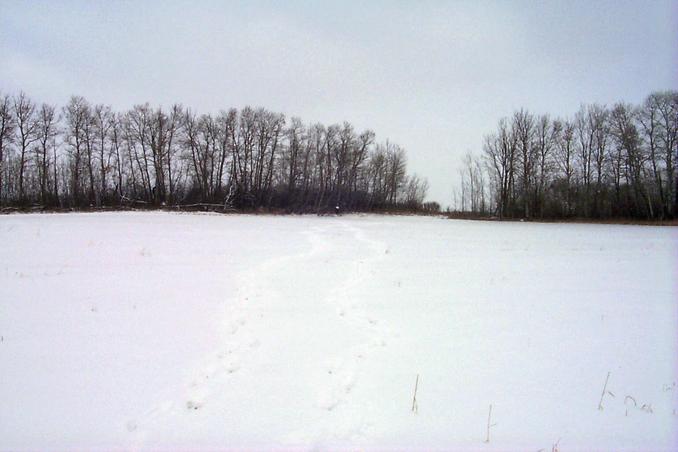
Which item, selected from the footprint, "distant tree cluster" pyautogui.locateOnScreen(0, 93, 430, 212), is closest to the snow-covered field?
the footprint

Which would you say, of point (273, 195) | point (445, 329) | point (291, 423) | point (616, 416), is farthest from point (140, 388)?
point (273, 195)

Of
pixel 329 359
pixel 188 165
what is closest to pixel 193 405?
pixel 329 359

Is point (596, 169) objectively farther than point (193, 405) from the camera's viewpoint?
Yes

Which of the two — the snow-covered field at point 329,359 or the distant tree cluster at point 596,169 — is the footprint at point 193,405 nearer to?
the snow-covered field at point 329,359

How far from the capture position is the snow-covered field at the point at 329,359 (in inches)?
117

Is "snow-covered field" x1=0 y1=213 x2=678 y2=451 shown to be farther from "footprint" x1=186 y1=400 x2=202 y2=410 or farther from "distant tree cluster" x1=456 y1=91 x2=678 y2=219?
"distant tree cluster" x1=456 y1=91 x2=678 y2=219

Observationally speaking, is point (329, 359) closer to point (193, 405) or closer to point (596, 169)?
point (193, 405)

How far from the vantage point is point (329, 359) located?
14.0 ft

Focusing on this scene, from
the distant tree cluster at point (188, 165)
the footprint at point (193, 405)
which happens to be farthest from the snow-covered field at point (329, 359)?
the distant tree cluster at point (188, 165)

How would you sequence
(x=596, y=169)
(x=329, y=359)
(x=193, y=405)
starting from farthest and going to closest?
(x=596, y=169) < (x=329, y=359) < (x=193, y=405)

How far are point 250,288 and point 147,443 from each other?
15.1 ft

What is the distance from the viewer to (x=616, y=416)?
129 inches

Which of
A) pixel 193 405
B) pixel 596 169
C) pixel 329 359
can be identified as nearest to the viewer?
pixel 193 405

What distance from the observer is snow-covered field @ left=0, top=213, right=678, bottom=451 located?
9.77 ft
